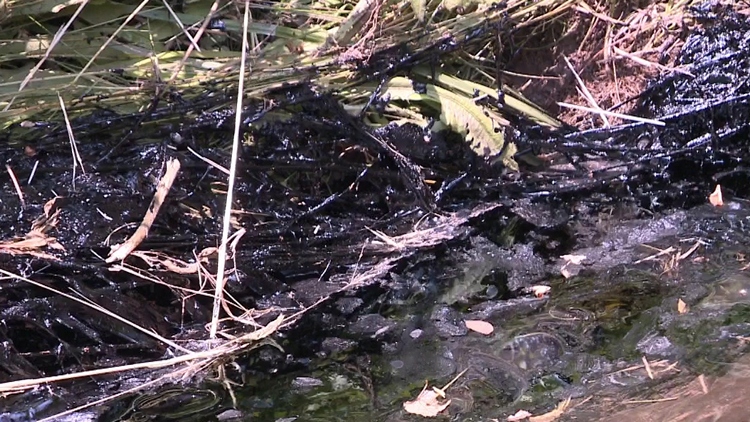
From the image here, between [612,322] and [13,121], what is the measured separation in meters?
2.24

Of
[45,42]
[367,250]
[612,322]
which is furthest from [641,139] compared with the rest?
[45,42]

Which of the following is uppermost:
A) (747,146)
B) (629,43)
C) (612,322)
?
(629,43)

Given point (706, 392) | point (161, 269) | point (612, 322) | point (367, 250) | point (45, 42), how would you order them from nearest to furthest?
point (706, 392)
point (612, 322)
point (161, 269)
point (367, 250)
point (45, 42)

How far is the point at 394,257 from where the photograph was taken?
7.82 feet

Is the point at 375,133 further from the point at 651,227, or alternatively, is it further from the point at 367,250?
the point at 651,227

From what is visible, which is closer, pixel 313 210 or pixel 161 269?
pixel 161 269

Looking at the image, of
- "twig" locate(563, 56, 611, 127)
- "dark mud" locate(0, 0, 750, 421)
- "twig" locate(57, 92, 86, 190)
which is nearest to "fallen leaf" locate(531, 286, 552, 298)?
"dark mud" locate(0, 0, 750, 421)

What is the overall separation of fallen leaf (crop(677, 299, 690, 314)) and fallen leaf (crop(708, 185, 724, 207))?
0.65 meters

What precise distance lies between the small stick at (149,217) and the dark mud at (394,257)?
65 millimetres

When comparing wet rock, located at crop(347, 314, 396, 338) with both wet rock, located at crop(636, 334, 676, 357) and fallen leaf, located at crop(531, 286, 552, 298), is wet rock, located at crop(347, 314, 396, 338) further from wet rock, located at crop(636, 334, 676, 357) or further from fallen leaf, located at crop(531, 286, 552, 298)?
wet rock, located at crop(636, 334, 676, 357)

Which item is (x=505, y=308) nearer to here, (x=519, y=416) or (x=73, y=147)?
(x=519, y=416)

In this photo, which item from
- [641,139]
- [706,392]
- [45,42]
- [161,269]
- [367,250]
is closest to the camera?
[706,392]

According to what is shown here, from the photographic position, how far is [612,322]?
2.00m

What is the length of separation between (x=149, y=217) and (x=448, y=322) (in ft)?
3.55
